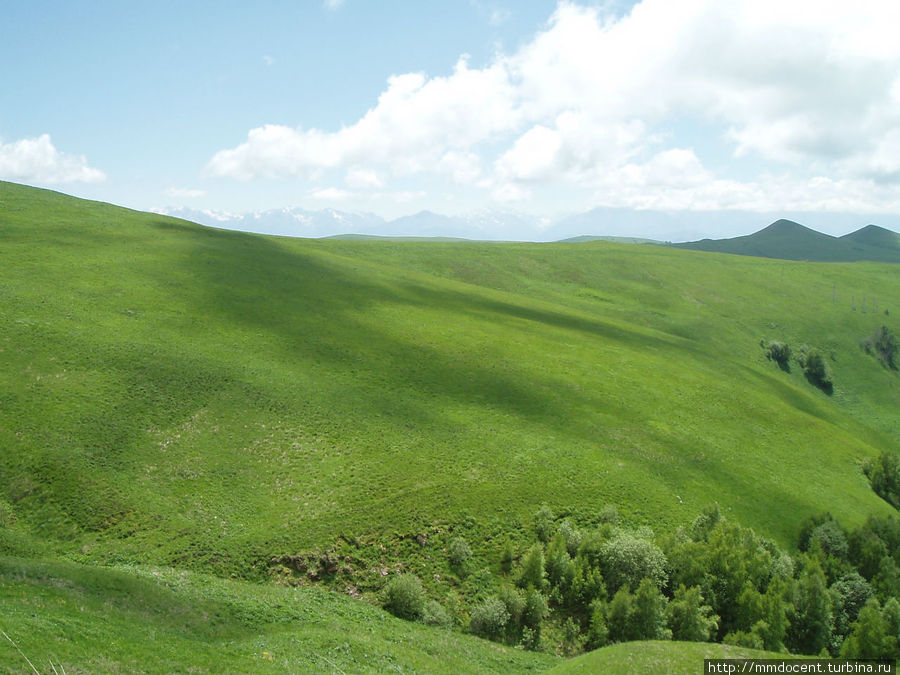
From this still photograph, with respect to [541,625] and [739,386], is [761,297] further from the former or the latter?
[541,625]

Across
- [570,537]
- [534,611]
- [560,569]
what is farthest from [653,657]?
[570,537]

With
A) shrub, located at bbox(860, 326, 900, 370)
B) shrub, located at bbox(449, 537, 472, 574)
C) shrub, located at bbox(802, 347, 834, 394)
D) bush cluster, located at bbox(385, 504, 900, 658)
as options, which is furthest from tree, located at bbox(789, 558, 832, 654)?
shrub, located at bbox(860, 326, 900, 370)

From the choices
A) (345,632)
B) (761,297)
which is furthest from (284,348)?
(761,297)

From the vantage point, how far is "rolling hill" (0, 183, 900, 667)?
3738 centimetres

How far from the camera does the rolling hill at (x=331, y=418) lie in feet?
123

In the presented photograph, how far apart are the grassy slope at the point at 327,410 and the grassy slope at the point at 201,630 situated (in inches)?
201

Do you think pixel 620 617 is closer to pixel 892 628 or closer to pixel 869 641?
pixel 869 641

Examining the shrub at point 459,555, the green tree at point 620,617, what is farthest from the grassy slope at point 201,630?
the shrub at point 459,555

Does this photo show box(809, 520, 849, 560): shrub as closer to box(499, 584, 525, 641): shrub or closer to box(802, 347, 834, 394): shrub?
box(499, 584, 525, 641): shrub

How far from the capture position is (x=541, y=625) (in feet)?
Answer: 115

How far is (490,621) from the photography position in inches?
1324

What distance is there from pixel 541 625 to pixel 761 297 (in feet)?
500

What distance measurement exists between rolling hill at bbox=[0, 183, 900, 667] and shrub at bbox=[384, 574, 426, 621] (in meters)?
1.87

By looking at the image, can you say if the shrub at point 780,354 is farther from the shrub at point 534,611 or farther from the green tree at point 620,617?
the shrub at point 534,611
